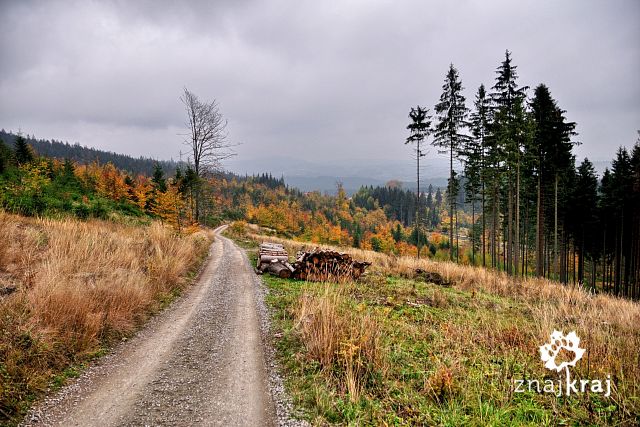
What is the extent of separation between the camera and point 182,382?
4043 mm

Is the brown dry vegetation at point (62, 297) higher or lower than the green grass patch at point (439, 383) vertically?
higher

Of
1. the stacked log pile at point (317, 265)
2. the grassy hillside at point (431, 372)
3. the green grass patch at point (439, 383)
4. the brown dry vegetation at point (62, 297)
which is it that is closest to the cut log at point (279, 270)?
the stacked log pile at point (317, 265)

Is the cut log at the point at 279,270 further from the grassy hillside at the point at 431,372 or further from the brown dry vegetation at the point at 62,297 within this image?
the grassy hillside at the point at 431,372

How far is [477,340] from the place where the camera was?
220 inches

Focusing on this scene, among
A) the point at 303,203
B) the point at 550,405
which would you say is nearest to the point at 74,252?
Answer: the point at 550,405

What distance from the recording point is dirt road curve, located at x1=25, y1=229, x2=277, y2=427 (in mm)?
3295

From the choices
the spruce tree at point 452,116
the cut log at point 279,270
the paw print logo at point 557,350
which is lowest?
the cut log at point 279,270

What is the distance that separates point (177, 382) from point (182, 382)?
2.9 inches

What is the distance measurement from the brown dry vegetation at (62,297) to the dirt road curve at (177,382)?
0.40 meters

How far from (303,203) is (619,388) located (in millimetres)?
154081

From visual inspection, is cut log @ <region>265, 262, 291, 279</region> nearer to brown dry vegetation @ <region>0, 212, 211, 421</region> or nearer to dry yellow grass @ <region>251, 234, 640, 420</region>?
brown dry vegetation @ <region>0, 212, 211, 421</region>

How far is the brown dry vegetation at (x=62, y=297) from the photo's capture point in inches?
145

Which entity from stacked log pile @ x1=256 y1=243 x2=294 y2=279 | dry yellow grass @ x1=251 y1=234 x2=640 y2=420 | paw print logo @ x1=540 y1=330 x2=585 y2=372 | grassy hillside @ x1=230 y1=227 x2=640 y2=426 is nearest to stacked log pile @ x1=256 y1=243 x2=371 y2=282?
stacked log pile @ x1=256 y1=243 x2=294 y2=279

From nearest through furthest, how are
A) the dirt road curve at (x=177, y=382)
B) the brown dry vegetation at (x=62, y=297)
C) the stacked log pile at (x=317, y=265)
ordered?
the dirt road curve at (x=177, y=382), the brown dry vegetation at (x=62, y=297), the stacked log pile at (x=317, y=265)
